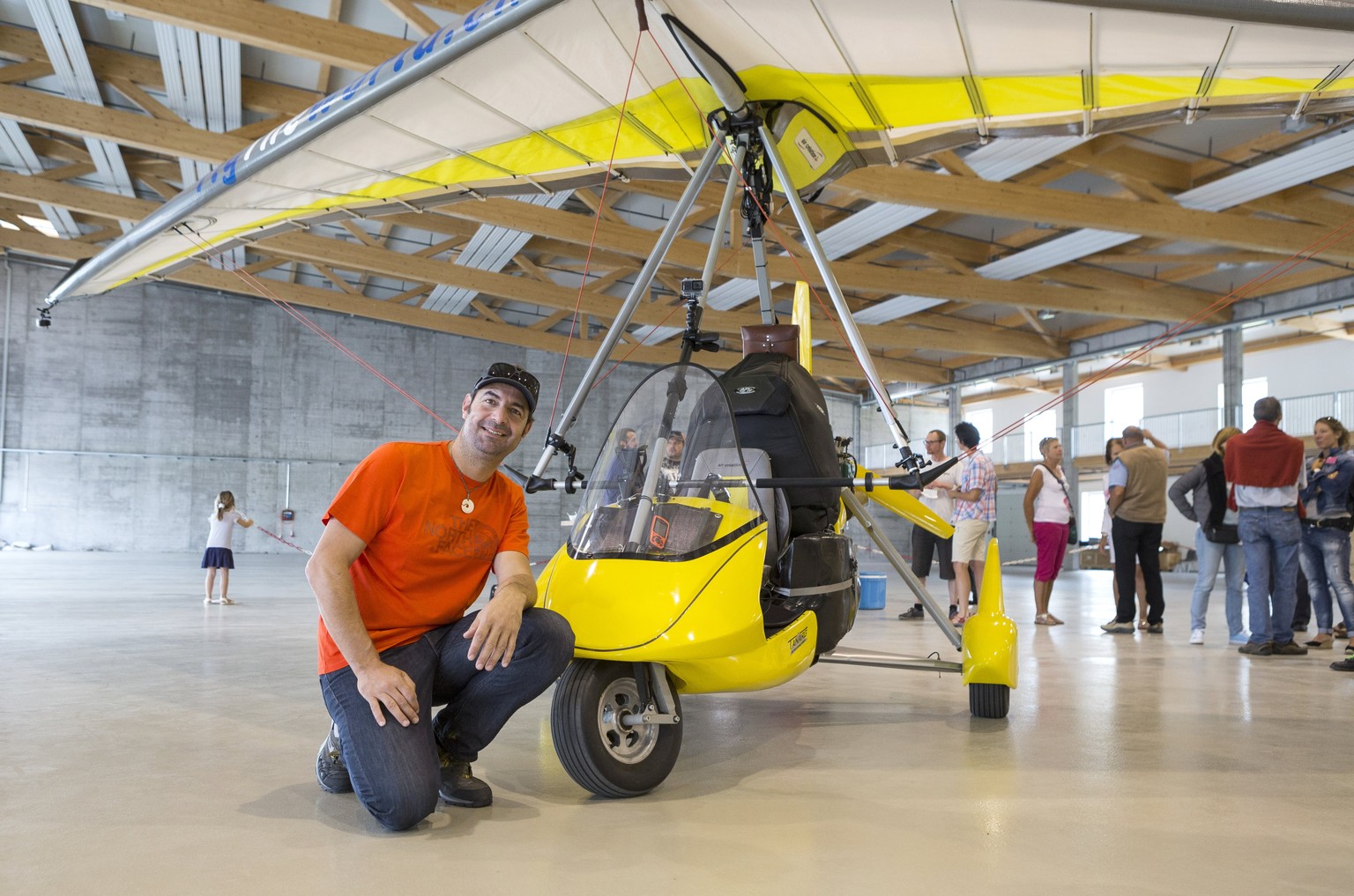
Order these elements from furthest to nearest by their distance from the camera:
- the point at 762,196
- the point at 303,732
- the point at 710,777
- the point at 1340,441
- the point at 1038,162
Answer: the point at 1038,162 < the point at 1340,441 < the point at 762,196 < the point at 303,732 < the point at 710,777

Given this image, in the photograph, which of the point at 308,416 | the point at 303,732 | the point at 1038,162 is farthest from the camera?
the point at 308,416

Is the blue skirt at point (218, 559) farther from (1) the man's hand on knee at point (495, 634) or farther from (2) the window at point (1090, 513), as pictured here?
(2) the window at point (1090, 513)

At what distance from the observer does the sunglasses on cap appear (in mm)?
2689

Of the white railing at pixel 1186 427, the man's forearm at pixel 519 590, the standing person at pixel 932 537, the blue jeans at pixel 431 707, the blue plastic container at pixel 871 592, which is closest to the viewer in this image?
the blue jeans at pixel 431 707

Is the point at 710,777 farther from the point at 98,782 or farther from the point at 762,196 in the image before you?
the point at 762,196

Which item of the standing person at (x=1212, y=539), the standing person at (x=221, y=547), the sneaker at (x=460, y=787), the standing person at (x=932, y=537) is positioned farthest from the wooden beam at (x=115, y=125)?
the standing person at (x=1212, y=539)

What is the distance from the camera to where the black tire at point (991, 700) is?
3.90 metres

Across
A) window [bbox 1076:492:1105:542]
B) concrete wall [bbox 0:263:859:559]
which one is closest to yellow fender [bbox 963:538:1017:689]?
concrete wall [bbox 0:263:859:559]

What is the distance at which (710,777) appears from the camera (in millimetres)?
2949

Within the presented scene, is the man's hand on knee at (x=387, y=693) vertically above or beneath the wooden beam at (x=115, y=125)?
beneath

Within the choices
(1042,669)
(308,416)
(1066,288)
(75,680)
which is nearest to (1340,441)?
(1042,669)

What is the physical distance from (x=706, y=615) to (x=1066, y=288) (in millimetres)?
14427

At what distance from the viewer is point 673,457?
3127 millimetres

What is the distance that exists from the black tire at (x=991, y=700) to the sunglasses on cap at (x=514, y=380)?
226 cm
